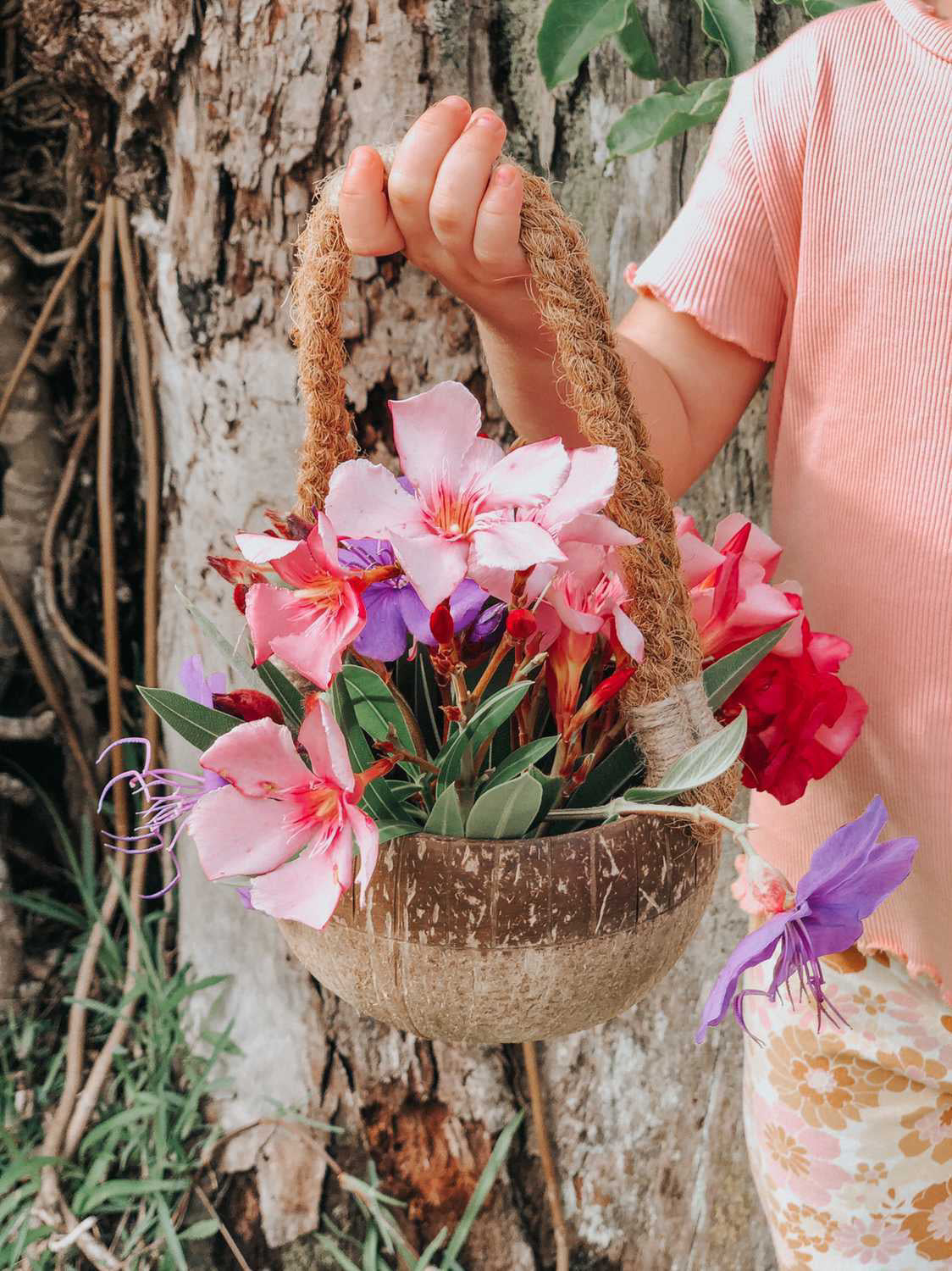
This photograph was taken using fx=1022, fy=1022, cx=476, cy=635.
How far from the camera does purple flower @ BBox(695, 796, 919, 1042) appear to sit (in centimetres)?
40

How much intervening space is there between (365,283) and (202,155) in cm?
21

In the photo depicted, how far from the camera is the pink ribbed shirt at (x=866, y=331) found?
0.65 m

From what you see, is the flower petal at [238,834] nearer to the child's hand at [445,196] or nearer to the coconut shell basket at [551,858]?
the coconut shell basket at [551,858]

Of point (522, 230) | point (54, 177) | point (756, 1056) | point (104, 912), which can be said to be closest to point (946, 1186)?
point (756, 1056)

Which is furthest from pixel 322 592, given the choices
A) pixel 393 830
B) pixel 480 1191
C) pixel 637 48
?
pixel 480 1191

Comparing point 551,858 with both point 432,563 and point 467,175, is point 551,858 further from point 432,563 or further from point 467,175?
point 467,175

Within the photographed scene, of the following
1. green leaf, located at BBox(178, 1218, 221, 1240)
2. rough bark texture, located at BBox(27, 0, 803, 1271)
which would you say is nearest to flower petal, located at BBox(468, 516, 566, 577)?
rough bark texture, located at BBox(27, 0, 803, 1271)

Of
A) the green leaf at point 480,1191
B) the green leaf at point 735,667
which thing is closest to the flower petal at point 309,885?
the green leaf at point 735,667

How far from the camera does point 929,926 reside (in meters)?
0.69

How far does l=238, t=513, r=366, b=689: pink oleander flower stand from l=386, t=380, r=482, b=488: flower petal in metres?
0.05

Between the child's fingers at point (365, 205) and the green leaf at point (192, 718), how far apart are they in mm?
226

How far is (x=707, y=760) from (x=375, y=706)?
0.16 meters

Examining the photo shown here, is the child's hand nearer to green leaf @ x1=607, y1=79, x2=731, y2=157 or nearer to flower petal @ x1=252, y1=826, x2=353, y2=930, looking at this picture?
flower petal @ x1=252, y1=826, x2=353, y2=930

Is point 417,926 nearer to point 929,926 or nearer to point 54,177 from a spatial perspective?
point 929,926
